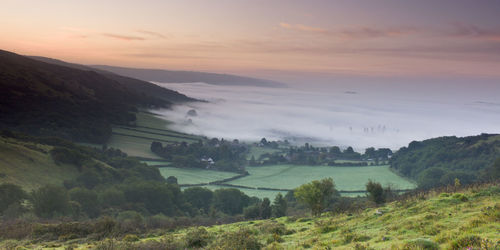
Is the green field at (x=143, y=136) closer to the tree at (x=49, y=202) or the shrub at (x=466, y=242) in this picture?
the tree at (x=49, y=202)

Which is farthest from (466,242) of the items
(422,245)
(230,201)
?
(230,201)

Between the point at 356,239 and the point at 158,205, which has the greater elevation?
the point at 356,239

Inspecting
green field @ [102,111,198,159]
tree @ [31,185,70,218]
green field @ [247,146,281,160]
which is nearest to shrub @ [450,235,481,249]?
tree @ [31,185,70,218]

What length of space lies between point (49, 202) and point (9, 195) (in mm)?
10073

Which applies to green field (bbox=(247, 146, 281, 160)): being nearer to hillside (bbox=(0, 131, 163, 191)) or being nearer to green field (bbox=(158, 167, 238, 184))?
green field (bbox=(158, 167, 238, 184))

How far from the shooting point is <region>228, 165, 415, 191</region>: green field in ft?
371

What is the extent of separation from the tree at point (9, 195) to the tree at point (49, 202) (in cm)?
430

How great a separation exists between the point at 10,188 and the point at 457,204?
68.5 metres

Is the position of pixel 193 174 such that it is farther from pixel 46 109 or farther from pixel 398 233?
pixel 398 233

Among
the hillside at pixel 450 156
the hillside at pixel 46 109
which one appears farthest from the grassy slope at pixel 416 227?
the hillside at pixel 46 109

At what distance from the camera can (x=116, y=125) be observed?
168375 mm

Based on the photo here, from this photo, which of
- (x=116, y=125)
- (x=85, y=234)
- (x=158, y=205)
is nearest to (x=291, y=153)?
(x=116, y=125)

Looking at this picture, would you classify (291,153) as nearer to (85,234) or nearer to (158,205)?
(158,205)

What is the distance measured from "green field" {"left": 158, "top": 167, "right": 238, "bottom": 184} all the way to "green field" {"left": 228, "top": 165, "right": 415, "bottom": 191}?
8340mm
